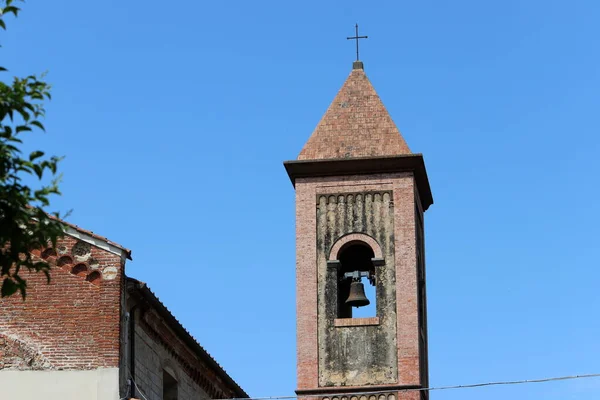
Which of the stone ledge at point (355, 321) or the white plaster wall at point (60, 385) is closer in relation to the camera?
the white plaster wall at point (60, 385)

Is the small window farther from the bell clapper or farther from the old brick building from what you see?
the bell clapper

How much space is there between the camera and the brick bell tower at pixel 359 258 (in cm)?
2045

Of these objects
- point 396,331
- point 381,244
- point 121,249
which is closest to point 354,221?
point 381,244

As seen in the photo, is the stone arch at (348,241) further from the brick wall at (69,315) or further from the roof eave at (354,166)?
the brick wall at (69,315)

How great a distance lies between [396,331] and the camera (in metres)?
20.6

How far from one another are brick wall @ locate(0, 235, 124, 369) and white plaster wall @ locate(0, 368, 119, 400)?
4.2 inches

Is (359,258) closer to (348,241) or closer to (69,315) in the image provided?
(348,241)

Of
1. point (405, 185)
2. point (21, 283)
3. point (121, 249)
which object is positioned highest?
point (405, 185)

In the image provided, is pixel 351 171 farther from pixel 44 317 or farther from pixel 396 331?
pixel 44 317

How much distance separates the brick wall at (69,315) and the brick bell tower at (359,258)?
4.05m

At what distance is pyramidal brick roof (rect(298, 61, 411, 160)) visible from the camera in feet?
71.0

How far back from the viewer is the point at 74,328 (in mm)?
17531

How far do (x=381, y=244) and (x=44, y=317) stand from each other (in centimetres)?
595

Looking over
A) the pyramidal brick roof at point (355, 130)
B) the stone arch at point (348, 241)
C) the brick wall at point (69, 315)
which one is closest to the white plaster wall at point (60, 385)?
the brick wall at point (69, 315)
